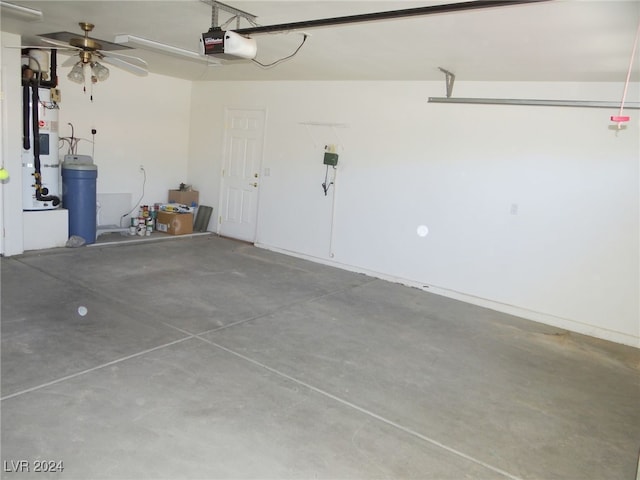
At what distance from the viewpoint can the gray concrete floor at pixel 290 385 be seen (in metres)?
2.51

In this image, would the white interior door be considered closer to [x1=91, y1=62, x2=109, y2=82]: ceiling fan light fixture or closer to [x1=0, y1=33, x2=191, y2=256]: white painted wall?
Result: [x1=0, y1=33, x2=191, y2=256]: white painted wall

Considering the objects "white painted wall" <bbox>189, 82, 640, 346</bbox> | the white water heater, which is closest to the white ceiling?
"white painted wall" <bbox>189, 82, 640, 346</bbox>

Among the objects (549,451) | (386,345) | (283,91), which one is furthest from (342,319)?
(283,91)

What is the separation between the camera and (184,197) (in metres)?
8.27

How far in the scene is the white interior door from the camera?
25.1 ft

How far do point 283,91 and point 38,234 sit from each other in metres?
4.04

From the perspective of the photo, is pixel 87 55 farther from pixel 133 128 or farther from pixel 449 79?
pixel 449 79

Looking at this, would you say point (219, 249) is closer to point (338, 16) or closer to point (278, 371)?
point (278, 371)

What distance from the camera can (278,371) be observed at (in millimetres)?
3449

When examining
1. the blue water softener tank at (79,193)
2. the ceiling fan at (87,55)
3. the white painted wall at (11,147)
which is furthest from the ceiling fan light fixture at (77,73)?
the blue water softener tank at (79,193)

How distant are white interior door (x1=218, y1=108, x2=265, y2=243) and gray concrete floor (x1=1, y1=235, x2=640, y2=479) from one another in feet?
8.23

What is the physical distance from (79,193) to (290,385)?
4740 mm

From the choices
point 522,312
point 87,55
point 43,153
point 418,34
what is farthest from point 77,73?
point 522,312

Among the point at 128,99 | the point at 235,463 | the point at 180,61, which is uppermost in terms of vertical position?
the point at 180,61
